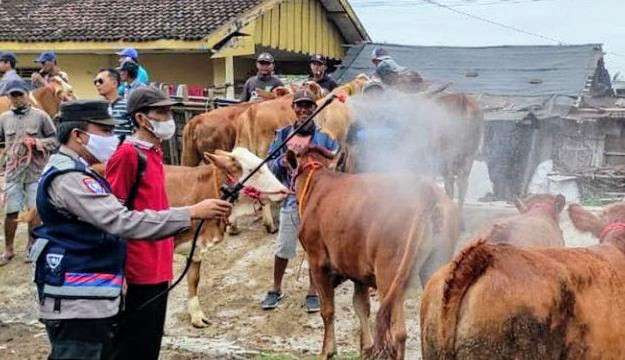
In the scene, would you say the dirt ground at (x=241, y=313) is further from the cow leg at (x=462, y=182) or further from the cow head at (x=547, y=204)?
the cow head at (x=547, y=204)

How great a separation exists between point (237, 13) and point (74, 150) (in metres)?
15.5

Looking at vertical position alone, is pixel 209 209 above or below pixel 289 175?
above

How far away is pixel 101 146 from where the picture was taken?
476cm

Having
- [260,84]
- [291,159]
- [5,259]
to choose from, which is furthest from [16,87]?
[291,159]

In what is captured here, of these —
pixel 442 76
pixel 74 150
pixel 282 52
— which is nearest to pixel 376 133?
pixel 74 150

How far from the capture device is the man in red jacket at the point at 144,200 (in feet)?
16.5

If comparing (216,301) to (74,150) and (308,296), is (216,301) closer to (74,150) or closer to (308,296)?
(308,296)

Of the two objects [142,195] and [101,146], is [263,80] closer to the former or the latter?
[142,195]

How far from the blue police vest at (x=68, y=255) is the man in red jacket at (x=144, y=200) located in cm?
44

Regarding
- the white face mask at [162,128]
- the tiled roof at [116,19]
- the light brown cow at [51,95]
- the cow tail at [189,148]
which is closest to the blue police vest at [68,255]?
the white face mask at [162,128]

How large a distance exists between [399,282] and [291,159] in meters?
1.92

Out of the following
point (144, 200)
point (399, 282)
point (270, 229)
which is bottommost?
point (270, 229)

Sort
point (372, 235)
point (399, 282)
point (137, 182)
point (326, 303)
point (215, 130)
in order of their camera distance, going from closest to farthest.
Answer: point (137, 182)
point (399, 282)
point (372, 235)
point (326, 303)
point (215, 130)

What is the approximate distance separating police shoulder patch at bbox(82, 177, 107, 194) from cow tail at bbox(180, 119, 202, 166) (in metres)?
7.12
